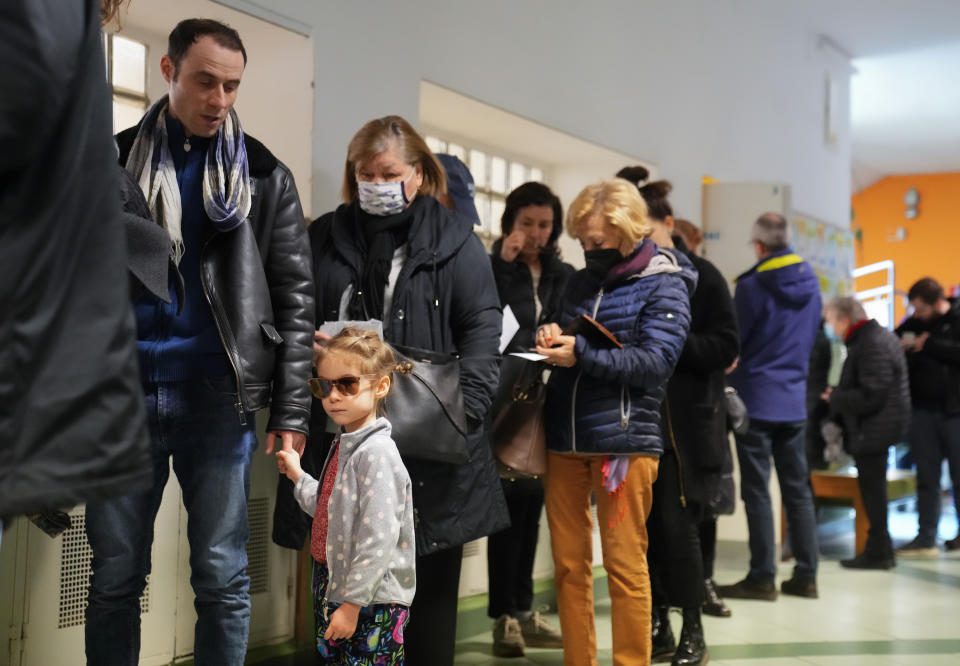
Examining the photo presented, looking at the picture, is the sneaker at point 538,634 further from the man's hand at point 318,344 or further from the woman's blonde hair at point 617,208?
the man's hand at point 318,344

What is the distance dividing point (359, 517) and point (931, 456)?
17.8 feet

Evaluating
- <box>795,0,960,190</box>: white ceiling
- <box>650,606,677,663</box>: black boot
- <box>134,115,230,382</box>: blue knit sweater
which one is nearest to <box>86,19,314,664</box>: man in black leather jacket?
<box>134,115,230,382</box>: blue knit sweater

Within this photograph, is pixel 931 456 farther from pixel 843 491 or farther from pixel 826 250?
pixel 826 250

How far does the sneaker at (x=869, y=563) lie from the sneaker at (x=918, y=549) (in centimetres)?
56

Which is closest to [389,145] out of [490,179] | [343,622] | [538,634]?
[343,622]

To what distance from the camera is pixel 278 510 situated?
2477 millimetres

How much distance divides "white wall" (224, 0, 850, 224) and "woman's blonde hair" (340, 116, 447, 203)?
0.74 meters

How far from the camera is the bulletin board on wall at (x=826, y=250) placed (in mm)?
6875

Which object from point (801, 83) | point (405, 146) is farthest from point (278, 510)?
point (801, 83)

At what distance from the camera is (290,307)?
2.19 metres

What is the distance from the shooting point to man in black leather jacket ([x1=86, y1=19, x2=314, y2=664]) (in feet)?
6.56

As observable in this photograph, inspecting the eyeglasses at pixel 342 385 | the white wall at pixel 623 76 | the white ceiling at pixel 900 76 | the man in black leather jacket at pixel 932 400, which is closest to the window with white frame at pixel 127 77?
the white wall at pixel 623 76

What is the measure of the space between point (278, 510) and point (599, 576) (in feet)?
8.02

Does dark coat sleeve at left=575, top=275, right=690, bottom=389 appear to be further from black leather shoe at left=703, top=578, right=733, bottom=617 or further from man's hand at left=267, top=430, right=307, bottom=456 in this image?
black leather shoe at left=703, top=578, right=733, bottom=617
